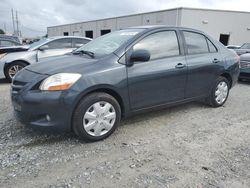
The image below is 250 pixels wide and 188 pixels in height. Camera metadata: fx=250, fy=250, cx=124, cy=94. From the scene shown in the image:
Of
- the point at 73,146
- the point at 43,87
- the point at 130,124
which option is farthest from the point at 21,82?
the point at 130,124

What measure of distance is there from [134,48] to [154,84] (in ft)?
2.14

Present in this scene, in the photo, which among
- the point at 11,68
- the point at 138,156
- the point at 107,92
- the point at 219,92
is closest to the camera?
the point at 138,156

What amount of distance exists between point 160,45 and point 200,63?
955 mm

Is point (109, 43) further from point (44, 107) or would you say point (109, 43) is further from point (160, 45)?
point (44, 107)

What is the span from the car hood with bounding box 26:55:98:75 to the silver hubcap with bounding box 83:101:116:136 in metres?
0.56

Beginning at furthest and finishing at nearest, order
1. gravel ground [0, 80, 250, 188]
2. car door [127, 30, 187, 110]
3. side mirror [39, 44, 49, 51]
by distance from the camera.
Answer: side mirror [39, 44, 49, 51] < car door [127, 30, 187, 110] < gravel ground [0, 80, 250, 188]

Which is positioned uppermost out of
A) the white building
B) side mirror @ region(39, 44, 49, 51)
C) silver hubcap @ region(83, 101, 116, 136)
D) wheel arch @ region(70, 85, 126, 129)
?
the white building

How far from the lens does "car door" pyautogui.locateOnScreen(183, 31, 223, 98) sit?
4484 millimetres

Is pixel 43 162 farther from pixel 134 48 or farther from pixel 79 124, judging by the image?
pixel 134 48

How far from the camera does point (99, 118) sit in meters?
3.46

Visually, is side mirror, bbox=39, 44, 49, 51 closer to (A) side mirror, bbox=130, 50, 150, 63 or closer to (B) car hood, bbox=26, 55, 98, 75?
(B) car hood, bbox=26, 55, 98, 75

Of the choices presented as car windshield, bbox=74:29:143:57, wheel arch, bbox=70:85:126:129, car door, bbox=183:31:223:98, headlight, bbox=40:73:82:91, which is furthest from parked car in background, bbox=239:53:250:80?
headlight, bbox=40:73:82:91

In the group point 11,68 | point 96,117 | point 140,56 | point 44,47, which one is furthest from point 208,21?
point 96,117

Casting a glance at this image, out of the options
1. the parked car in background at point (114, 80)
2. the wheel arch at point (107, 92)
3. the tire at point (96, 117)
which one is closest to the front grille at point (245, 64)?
the parked car in background at point (114, 80)
